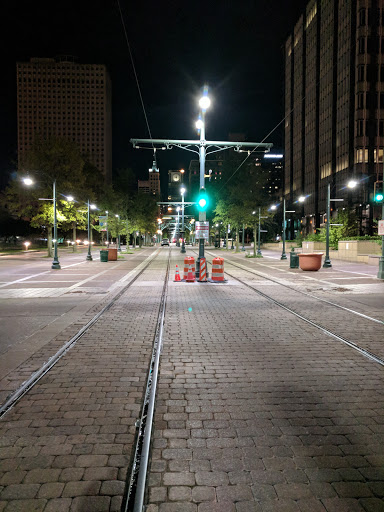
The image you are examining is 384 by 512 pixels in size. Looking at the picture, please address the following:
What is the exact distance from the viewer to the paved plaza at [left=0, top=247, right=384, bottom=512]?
2.76 m

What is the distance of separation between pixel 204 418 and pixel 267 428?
0.67 m

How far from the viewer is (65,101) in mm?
191625

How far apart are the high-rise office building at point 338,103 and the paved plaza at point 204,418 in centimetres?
4490

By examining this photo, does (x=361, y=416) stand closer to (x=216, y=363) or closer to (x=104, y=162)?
(x=216, y=363)

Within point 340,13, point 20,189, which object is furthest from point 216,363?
point 340,13

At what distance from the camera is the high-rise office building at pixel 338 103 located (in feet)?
187

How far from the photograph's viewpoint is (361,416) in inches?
155

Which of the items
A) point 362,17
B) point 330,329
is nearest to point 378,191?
point 330,329

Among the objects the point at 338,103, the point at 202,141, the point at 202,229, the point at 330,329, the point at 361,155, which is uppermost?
the point at 338,103

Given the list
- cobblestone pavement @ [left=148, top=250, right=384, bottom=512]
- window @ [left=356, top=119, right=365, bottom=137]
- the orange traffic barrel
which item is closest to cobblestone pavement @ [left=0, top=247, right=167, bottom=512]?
cobblestone pavement @ [left=148, top=250, right=384, bottom=512]

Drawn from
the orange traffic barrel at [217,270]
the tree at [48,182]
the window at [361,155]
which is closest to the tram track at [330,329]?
the orange traffic barrel at [217,270]

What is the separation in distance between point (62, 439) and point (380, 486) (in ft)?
9.18

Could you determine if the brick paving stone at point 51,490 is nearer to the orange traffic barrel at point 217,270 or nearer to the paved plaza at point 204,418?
the paved plaza at point 204,418

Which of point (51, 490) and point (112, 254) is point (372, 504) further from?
point (112, 254)
